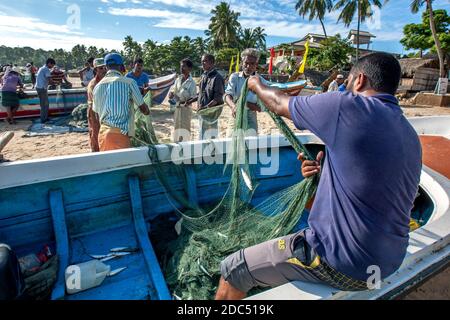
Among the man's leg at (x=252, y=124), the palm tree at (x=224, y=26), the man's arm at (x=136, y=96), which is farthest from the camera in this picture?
the palm tree at (x=224, y=26)

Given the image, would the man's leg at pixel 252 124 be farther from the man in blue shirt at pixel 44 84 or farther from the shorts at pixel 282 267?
the man in blue shirt at pixel 44 84

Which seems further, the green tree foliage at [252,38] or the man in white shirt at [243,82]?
the green tree foliage at [252,38]

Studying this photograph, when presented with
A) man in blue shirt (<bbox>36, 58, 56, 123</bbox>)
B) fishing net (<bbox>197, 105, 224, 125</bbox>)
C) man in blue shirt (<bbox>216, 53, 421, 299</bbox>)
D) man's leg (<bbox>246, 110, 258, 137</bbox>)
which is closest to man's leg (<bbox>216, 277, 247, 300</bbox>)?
man in blue shirt (<bbox>216, 53, 421, 299</bbox>)

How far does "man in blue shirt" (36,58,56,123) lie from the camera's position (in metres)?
8.34

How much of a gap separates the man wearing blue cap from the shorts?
2142mm

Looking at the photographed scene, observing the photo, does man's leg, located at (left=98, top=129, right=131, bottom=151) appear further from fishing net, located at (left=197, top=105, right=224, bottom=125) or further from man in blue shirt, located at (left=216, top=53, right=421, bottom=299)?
man in blue shirt, located at (left=216, top=53, right=421, bottom=299)

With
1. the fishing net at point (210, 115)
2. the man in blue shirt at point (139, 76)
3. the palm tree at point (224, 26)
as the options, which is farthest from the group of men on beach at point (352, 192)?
the palm tree at point (224, 26)

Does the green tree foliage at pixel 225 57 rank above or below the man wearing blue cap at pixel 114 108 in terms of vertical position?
above

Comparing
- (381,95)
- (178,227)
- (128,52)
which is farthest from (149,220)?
(128,52)

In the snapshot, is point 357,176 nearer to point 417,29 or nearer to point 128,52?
point 417,29

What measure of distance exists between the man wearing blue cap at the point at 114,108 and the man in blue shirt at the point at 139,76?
2.90 m

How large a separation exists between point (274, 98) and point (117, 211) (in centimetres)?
200

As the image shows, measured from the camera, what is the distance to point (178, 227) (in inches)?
114

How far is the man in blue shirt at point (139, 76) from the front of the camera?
6.06m
